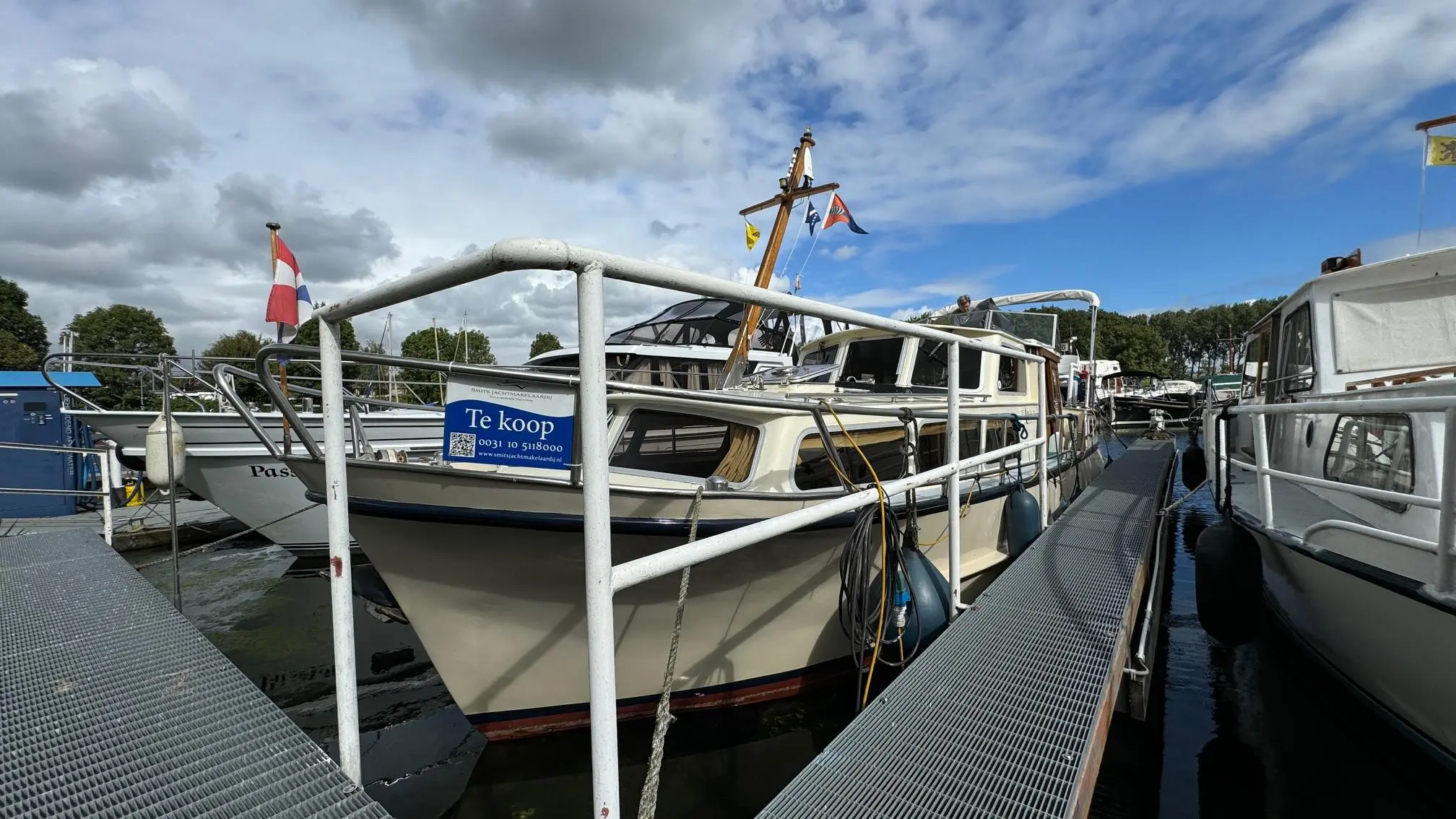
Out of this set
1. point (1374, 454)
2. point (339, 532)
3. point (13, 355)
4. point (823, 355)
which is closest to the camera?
point (339, 532)

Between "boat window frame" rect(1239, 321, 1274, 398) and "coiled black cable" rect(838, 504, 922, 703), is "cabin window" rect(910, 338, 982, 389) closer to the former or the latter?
"boat window frame" rect(1239, 321, 1274, 398)

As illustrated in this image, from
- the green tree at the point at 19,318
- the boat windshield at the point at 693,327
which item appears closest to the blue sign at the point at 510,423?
the boat windshield at the point at 693,327

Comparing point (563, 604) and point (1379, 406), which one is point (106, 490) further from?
point (1379, 406)

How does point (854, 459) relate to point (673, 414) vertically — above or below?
below

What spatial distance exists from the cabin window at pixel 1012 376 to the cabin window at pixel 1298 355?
7.23 feet

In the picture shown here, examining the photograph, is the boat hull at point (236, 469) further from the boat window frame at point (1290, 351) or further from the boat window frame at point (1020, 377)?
the boat window frame at point (1290, 351)

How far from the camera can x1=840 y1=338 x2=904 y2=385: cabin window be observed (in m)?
6.79

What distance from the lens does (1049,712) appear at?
7.94 ft

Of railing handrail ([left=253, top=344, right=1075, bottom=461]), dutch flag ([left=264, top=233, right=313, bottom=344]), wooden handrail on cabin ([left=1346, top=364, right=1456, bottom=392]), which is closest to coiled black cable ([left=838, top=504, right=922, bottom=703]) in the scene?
railing handrail ([left=253, top=344, right=1075, bottom=461])

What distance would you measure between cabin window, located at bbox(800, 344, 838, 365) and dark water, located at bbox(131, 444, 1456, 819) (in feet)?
13.3

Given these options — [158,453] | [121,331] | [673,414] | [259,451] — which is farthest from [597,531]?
[121,331]

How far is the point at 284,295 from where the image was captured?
4523 mm

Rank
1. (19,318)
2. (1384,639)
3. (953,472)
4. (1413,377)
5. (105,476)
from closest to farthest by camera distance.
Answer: (1384,639), (953,472), (1413,377), (105,476), (19,318)

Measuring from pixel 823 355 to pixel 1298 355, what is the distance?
4.39m
